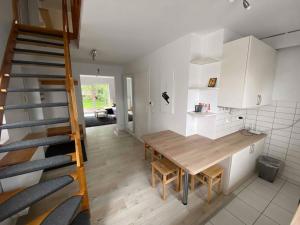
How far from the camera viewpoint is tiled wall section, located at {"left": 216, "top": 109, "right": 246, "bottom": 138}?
216cm

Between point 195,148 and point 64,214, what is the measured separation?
5.28ft

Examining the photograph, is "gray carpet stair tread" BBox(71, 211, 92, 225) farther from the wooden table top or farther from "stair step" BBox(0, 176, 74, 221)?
the wooden table top

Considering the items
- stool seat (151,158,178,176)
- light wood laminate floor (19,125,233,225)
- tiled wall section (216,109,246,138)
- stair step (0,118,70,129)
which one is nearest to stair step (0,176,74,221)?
stair step (0,118,70,129)

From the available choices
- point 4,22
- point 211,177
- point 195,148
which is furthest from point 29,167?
point 4,22

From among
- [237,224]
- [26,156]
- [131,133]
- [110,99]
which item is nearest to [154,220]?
[237,224]

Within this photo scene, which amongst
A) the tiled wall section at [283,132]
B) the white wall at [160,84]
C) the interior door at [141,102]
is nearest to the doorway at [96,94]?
the interior door at [141,102]

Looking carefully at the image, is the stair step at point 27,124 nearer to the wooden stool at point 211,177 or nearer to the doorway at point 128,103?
the wooden stool at point 211,177

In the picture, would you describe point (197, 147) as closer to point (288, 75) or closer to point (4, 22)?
point (288, 75)

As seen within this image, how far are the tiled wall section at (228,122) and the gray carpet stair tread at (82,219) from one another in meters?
2.06

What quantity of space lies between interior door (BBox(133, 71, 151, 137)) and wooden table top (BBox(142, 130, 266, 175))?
4.02ft

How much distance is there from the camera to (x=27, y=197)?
970 mm

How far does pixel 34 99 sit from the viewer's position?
298 cm

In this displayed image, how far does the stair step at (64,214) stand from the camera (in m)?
0.90

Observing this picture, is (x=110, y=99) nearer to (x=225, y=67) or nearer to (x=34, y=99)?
(x=34, y=99)
